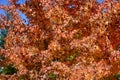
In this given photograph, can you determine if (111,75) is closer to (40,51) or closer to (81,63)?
(81,63)

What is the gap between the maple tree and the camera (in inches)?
436

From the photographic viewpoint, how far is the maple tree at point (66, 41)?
11086 mm

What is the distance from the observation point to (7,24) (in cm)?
1358

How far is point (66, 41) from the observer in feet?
37.8

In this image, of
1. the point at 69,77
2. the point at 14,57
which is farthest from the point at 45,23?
the point at 69,77

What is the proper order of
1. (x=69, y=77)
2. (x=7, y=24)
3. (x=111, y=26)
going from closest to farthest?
(x=69, y=77) → (x=111, y=26) → (x=7, y=24)

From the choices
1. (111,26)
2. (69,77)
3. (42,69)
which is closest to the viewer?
(69,77)

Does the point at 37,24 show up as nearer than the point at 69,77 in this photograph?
No

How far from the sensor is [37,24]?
12.9 metres

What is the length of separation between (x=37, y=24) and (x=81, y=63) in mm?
2676

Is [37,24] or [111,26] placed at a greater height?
[37,24]

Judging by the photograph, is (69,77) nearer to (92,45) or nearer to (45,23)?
(92,45)

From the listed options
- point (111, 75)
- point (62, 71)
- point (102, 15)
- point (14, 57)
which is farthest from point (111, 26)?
point (14, 57)

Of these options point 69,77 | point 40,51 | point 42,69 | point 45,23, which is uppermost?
point 45,23
